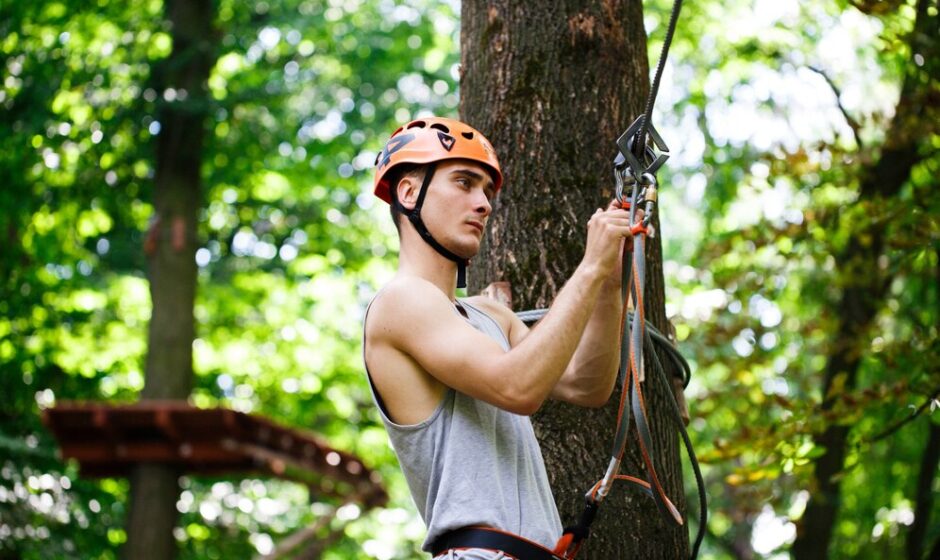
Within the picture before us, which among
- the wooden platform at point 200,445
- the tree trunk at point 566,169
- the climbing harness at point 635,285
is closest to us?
the climbing harness at point 635,285

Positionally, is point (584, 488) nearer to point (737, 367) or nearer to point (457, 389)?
point (457, 389)

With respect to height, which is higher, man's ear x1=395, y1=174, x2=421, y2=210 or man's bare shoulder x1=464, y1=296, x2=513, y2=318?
man's ear x1=395, y1=174, x2=421, y2=210

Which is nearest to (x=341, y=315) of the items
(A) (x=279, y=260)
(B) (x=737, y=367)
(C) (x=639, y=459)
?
(A) (x=279, y=260)

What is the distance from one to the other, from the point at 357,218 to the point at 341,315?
125cm

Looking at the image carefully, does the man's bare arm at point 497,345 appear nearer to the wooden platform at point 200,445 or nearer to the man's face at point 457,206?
the man's face at point 457,206

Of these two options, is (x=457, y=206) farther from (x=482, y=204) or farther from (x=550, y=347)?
(x=550, y=347)

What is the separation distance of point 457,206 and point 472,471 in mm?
671

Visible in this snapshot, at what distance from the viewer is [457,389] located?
7.95 feet

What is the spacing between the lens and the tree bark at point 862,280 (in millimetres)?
7402

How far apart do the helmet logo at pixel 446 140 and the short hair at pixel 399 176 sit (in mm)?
72

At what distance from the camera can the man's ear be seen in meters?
2.76

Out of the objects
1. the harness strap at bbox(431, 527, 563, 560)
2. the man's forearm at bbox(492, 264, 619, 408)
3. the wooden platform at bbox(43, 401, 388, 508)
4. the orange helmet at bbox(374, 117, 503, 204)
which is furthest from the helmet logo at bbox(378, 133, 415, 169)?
the wooden platform at bbox(43, 401, 388, 508)

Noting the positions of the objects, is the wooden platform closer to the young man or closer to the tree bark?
the tree bark

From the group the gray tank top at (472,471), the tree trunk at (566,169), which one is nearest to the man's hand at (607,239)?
the gray tank top at (472,471)
